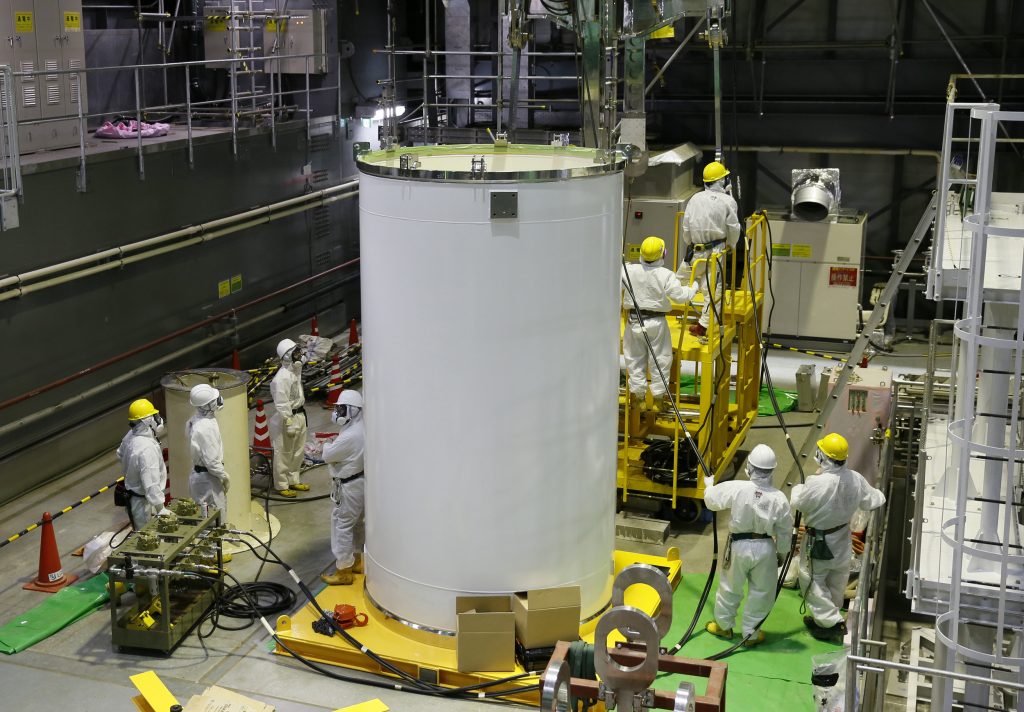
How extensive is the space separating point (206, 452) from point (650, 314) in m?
4.03

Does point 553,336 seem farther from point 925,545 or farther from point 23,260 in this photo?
point 23,260

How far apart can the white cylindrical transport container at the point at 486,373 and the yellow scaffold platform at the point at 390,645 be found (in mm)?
136

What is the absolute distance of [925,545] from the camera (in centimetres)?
661

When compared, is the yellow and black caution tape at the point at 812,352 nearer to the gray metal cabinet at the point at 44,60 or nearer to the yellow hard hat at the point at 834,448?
the yellow hard hat at the point at 834,448

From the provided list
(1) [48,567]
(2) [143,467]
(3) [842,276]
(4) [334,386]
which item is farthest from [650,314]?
(1) [48,567]

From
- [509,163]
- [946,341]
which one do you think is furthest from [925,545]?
[946,341]

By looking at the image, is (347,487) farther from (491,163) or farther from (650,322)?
(650,322)

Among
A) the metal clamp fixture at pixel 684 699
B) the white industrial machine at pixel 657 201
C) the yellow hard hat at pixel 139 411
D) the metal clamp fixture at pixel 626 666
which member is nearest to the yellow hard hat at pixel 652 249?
the yellow hard hat at pixel 139 411

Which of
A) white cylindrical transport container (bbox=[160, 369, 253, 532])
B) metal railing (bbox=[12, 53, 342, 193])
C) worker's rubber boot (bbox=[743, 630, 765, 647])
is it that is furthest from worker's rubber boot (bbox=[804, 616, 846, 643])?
metal railing (bbox=[12, 53, 342, 193])

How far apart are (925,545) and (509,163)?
12.9ft

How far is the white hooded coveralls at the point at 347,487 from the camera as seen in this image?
9.17 m

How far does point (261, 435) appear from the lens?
12094 millimetres

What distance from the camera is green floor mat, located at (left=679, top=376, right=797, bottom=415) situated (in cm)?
1377

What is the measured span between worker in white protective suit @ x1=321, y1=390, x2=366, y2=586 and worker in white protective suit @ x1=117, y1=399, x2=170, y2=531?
1304 mm
